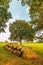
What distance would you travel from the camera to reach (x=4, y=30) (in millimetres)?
64688

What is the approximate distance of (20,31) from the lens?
8875 centimetres

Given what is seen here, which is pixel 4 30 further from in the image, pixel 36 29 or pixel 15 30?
pixel 15 30

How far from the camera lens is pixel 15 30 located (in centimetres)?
9025

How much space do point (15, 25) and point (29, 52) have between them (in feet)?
213

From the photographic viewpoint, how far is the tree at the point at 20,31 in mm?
87000

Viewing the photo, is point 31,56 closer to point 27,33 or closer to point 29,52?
point 29,52

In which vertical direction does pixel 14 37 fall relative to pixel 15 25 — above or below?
below

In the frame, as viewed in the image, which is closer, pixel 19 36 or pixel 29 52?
pixel 29 52

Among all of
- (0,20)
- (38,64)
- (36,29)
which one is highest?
(0,20)

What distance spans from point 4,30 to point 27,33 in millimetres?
23972

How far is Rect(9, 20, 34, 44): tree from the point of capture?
285ft

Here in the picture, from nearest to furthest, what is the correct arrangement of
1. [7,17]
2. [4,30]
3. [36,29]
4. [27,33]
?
[36,29] → [7,17] → [4,30] → [27,33]

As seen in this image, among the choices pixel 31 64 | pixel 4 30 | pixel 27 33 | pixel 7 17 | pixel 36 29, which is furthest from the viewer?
pixel 27 33

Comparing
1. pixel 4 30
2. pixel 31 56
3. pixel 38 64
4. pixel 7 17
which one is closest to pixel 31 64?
pixel 38 64
